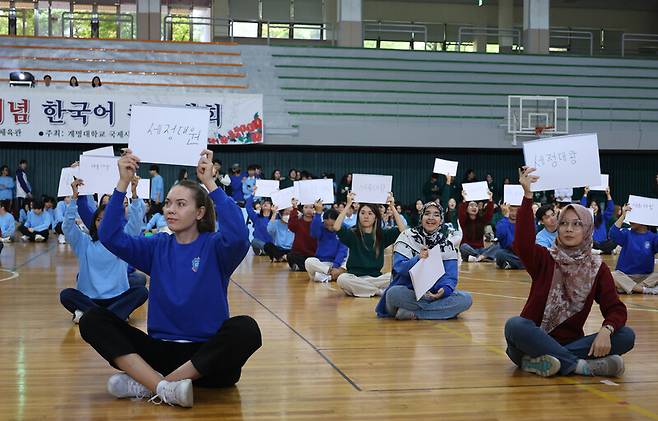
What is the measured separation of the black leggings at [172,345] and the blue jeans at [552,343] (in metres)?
1.52

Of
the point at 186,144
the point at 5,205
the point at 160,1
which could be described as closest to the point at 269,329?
the point at 186,144

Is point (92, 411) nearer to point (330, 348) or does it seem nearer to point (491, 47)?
point (330, 348)

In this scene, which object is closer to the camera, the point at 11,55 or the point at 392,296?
the point at 392,296

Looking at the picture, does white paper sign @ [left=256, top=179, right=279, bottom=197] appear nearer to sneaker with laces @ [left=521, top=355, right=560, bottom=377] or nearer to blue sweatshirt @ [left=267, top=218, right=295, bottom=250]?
blue sweatshirt @ [left=267, top=218, right=295, bottom=250]

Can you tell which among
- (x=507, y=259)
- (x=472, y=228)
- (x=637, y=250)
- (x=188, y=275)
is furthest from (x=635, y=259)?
(x=188, y=275)

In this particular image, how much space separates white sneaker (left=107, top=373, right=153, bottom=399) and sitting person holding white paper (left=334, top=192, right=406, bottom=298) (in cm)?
456

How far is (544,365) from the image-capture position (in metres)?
4.82

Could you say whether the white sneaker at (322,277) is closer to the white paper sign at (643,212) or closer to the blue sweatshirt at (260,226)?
the white paper sign at (643,212)

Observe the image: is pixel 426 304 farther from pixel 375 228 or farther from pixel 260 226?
pixel 260 226

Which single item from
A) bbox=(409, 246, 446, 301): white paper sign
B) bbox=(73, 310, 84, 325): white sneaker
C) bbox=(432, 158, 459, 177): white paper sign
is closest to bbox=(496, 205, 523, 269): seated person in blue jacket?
bbox=(432, 158, 459, 177): white paper sign

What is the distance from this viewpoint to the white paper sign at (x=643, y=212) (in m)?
9.59

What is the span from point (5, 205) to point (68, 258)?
626cm

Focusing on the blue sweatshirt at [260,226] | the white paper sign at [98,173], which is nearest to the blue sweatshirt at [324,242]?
the blue sweatshirt at [260,226]

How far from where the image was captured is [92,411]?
Result: 3967mm
